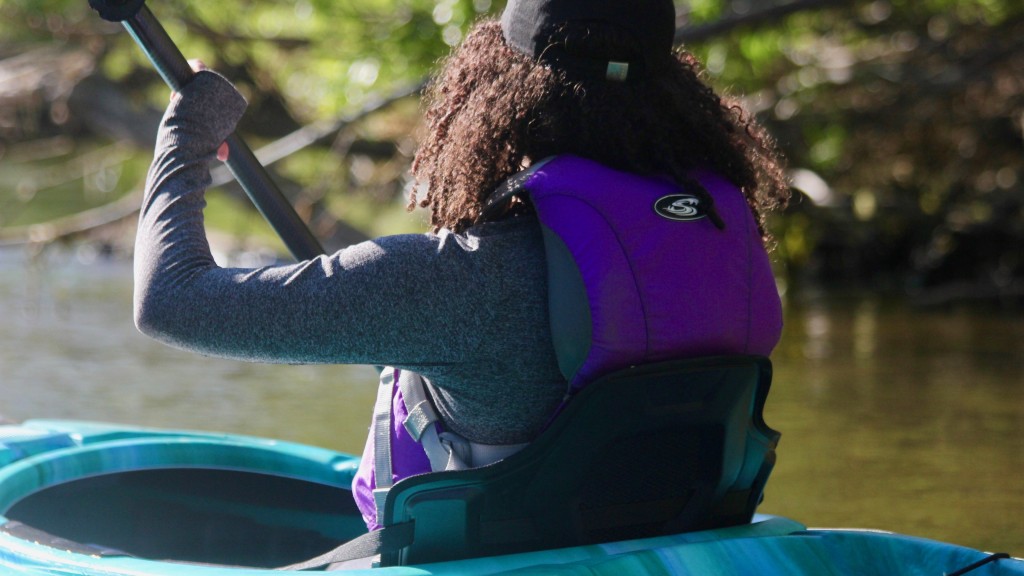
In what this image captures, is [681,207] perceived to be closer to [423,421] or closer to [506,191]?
[506,191]

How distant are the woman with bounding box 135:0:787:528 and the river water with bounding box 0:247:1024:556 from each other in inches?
77.9

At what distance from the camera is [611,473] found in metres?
1.46

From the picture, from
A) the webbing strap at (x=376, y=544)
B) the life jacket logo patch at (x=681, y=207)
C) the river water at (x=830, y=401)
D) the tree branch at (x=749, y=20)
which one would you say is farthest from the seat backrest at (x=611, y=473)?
the tree branch at (x=749, y=20)

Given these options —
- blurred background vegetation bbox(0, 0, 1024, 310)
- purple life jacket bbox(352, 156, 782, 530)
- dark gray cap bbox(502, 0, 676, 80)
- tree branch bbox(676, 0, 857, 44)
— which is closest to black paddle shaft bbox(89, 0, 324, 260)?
dark gray cap bbox(502, 0, 676, 80)

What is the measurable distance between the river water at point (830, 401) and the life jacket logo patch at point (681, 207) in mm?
1983

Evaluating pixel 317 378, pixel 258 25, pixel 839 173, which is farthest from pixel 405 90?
pixel 839 173

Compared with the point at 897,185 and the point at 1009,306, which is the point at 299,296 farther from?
the point at 897,185

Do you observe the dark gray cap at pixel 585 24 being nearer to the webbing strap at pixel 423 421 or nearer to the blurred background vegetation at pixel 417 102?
the webbing strap at pixel 423 421

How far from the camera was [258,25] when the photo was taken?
7324 mm

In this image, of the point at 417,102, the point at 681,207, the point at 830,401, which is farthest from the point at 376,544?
the point at 417,102

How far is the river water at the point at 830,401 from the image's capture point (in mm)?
3523

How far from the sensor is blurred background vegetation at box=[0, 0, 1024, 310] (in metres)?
5.59

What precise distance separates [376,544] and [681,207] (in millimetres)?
524

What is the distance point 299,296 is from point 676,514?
0.54m
